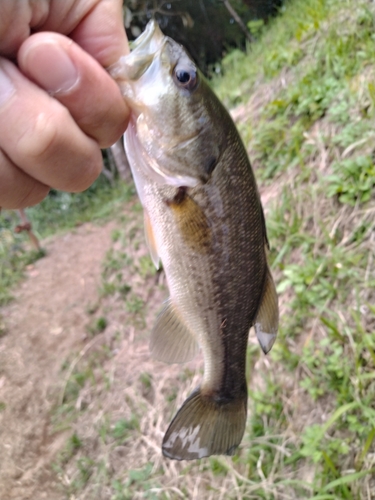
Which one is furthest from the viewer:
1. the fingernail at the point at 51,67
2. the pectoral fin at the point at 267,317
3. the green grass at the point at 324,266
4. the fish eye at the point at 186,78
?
the green grass at the point at 324,266

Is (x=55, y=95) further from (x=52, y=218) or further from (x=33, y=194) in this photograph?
(x=52, y=218)

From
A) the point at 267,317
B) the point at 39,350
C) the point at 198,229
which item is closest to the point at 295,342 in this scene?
the point at 267,317

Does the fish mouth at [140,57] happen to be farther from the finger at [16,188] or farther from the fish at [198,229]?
the finger at [16,188]

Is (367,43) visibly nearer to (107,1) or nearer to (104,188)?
(107,1)

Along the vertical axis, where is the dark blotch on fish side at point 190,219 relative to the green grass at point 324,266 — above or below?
above

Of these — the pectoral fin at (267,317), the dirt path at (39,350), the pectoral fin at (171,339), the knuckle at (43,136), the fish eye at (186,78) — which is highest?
the knuckle at (43,136)

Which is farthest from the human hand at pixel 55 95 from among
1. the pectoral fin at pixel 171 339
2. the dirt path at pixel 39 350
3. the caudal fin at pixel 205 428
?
the dirt path at pixel 39 350

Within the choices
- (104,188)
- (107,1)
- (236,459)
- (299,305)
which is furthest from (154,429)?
(104,188)

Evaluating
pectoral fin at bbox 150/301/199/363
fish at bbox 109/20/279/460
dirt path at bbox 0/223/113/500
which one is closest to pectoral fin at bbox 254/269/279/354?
fish at bbox 109/20/279/460
